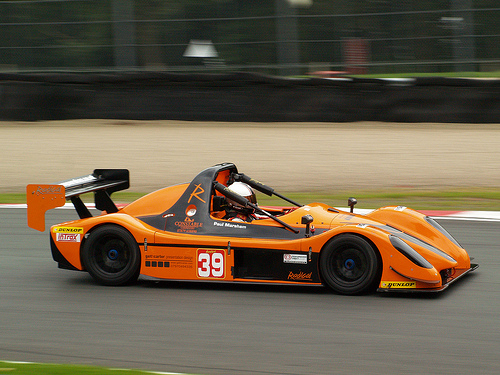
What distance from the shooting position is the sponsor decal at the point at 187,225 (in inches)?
239

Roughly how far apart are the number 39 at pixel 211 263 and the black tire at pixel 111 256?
573mm

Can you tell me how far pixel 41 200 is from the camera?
6344 millimetres

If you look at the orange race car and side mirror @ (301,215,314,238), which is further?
side mirror @ (301,215,314,238)

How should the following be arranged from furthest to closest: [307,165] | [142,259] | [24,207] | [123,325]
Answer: [307,165]
[24,207]
[142,259]
[123,325]

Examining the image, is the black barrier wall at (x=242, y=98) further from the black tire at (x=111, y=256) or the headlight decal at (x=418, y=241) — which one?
the black tire at (x=111, y=256)

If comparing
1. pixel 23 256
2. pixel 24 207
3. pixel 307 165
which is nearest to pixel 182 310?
pixel 23 256

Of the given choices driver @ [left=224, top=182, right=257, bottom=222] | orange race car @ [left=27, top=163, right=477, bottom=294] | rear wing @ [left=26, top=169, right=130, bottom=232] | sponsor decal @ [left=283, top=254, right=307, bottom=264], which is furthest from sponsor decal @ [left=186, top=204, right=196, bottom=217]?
rear wing @ [left=26, top=169, right=130, bottom=232]

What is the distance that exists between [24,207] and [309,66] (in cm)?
847

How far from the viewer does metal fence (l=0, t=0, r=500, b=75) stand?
51.3 ft

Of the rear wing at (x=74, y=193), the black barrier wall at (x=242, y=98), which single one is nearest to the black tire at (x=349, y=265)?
the rear wing at (x=74, y=193)

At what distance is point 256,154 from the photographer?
1459 centimetres

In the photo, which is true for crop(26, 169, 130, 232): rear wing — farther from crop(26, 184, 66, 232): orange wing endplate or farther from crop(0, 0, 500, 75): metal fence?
crop(0, 0, 500, 75): metal fence

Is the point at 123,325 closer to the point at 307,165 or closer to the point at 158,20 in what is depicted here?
the point at 307,165

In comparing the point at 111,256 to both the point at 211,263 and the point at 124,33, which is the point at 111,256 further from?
the point at 124,33
